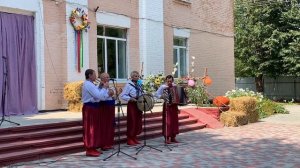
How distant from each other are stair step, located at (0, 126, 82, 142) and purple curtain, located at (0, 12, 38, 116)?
283 cm

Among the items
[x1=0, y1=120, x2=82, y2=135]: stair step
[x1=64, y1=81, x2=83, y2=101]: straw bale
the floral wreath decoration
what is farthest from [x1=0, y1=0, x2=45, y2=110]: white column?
[x1=0, y1=120, x2=82, y2=135]: stair step

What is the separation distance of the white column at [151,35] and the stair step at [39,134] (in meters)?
6.70

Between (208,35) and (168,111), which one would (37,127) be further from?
(208,35)

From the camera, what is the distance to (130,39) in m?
15.7

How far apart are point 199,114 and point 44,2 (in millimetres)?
Answer: 5625

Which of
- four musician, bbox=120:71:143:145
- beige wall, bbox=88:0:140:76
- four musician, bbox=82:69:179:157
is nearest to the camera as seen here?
four musician, bbox=82:69:179:157

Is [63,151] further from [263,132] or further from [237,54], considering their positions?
[237,54]

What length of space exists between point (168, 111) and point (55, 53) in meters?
4.40

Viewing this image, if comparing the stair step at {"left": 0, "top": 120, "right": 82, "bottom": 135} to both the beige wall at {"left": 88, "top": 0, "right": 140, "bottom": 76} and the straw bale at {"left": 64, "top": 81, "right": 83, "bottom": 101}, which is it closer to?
the straw bale at {"left": 64, "top": 81, "right": 83, "bottom": 101}

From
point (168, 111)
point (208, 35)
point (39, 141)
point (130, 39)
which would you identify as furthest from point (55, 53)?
point (208, 35)

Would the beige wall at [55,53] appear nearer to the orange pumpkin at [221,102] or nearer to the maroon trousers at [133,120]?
the maroon trousers at [133,120]

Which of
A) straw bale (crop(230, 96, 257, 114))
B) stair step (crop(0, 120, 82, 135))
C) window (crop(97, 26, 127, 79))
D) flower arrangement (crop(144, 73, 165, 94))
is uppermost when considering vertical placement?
window (crop(97, 26, 127, 79))

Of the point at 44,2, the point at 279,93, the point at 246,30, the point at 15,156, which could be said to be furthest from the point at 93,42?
the point at 279,93

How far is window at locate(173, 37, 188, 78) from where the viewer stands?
18344 millimetres
